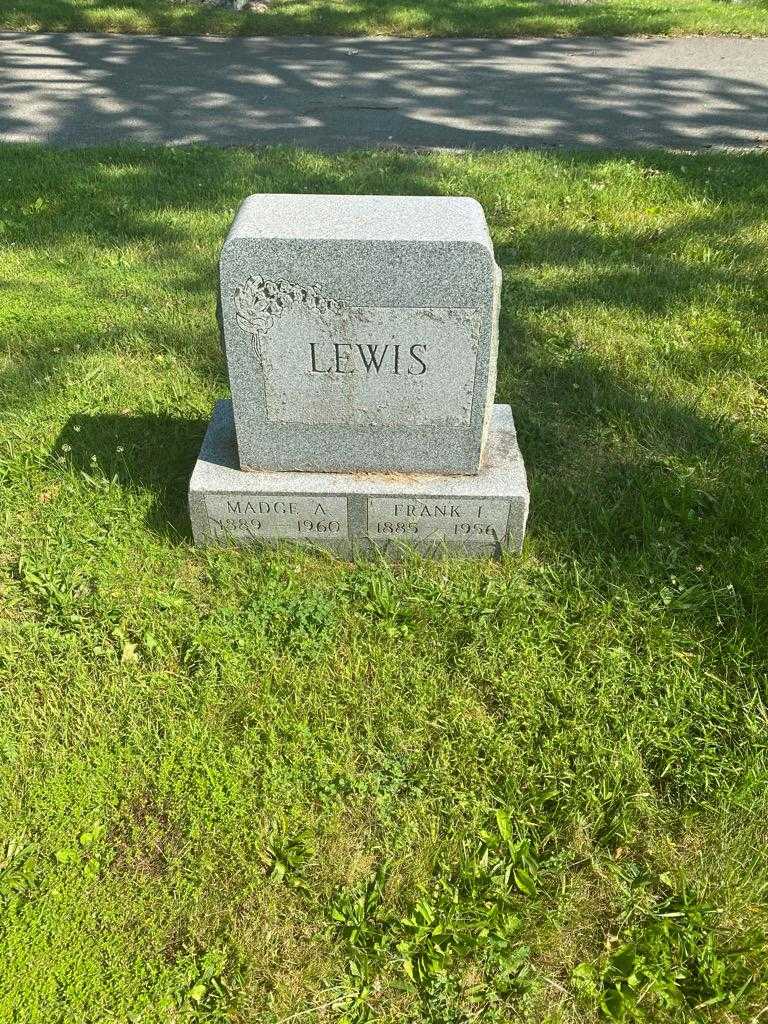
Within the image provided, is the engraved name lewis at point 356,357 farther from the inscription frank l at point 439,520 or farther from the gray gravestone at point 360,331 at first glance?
the inscription frank l at point 439,520

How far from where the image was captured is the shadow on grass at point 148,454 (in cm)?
331

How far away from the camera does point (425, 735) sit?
2.47 m

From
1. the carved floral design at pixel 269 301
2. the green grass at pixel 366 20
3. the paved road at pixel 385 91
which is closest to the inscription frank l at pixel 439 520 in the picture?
the carved floral design at pixel 269 301

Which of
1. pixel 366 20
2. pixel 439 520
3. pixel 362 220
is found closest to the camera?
pixel 362 220

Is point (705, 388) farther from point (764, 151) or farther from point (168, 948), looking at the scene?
point (764, 151)

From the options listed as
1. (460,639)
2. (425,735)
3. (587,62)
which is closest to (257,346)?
(460,639)

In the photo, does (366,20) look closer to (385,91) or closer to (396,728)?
(385,91)

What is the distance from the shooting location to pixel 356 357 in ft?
9.34

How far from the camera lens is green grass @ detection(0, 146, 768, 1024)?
1.96 m

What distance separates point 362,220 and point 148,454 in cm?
152

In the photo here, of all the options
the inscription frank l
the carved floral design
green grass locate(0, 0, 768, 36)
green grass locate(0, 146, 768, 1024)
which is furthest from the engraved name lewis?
green grass locate(0, 0, 768, 36)

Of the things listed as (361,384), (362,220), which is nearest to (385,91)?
(362,220)

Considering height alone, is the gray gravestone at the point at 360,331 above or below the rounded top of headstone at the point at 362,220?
below

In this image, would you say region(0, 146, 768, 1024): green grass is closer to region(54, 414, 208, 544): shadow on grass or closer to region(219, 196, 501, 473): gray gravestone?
region(54, 414, 208, 544): shadow on grass
